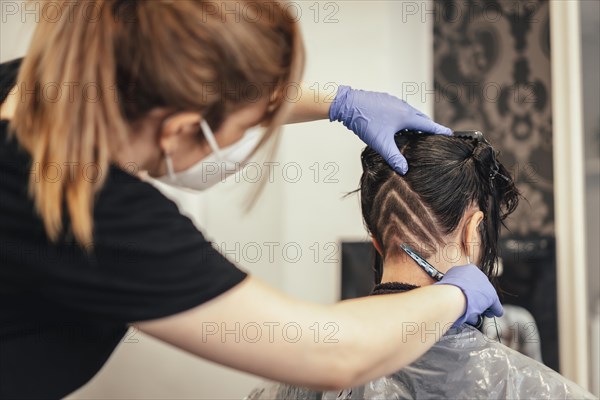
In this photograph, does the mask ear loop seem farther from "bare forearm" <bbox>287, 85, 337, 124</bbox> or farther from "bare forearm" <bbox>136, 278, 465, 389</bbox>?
"bare forearm" <bbox>287, 85, 337, 124</bbox>

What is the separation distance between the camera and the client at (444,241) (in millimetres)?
1160

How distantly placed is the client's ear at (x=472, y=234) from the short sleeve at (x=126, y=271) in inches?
25.7

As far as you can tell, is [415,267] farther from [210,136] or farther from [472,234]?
[210,136]

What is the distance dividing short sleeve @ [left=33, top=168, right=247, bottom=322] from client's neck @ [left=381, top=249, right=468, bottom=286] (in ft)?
1.85

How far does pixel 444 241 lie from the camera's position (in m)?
1.27

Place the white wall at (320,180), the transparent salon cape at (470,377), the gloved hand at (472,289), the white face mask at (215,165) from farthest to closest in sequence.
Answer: the white wall at (320,180)
the transparent salon cape at (470,377)
the gloved hand at (472,289)
the white face mask at (215,165)

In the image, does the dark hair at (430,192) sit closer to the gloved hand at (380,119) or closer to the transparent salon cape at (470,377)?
the gloved hand at (380,119)

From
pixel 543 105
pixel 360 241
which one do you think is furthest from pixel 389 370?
pixel 543 105

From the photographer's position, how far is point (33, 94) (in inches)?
32.2

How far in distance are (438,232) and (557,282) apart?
1.24 meters

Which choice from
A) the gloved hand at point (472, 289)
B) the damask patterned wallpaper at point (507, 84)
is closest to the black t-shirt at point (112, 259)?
the gloved hand at point (472, 289)

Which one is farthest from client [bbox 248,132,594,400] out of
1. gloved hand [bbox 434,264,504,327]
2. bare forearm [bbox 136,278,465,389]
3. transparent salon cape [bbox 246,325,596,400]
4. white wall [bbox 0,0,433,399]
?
white wall [bbox 0,0,433,399]

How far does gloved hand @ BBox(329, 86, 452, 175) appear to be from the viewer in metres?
1.28

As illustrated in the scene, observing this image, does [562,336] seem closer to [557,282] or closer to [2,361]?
[557,282]
